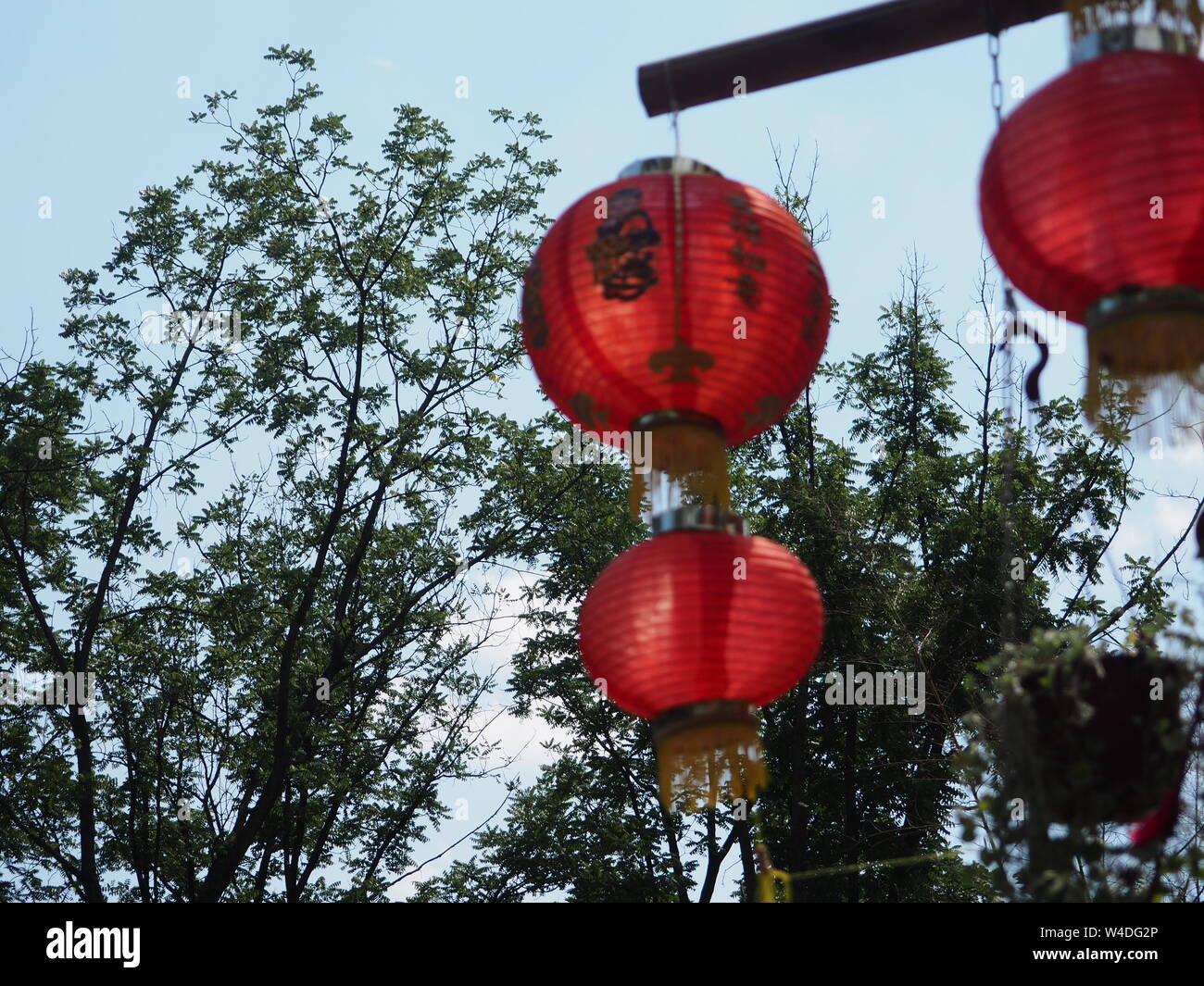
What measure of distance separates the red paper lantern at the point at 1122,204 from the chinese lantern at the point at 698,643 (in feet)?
4.04

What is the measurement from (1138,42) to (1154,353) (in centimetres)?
81

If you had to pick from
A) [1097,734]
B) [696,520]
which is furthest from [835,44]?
[1097,734]

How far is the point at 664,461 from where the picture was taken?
4.32m

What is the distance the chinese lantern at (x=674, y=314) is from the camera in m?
4.27

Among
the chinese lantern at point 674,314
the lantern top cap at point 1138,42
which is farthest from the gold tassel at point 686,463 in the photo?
the lantern top cap at point 1138,42

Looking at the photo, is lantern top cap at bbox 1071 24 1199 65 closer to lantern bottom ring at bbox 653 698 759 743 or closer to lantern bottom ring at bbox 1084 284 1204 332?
lantern bottom ring at bbox 1084 284 1204 332

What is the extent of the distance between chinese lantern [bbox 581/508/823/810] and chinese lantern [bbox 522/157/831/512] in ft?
0.75

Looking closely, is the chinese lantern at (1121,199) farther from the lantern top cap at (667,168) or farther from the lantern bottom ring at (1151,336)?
the lantern top cap at (667,168)

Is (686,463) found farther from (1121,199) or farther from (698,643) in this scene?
(1121,199)

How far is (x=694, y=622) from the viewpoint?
4207mm
